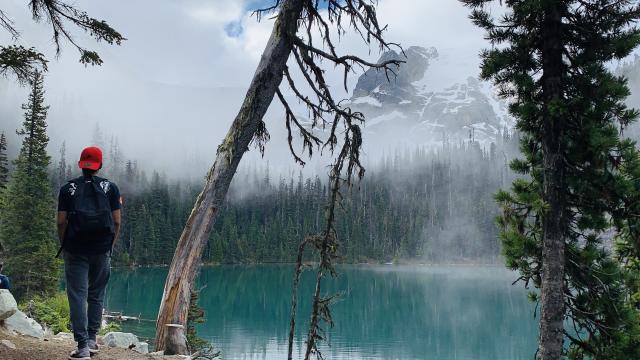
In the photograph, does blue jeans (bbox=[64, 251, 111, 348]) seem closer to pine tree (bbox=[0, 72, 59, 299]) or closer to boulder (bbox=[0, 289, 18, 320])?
boulder (bbox=[0, 289, 18, 320])

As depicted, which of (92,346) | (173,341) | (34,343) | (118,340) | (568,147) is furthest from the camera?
(568,147)

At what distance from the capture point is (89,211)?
512cm

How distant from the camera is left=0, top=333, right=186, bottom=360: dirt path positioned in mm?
5406

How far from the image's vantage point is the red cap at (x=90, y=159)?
534 centimetres

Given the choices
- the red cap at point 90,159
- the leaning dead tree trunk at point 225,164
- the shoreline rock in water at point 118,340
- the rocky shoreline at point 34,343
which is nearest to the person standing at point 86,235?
the red cap at point 90,159

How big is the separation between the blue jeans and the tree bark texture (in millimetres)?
6987

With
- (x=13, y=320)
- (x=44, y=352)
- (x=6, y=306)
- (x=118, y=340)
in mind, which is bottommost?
(x=118, y=340)

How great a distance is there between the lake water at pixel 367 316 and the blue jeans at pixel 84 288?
699 inches

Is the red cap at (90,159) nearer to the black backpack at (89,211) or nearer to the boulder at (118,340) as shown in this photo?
the black backpack at (89,211)

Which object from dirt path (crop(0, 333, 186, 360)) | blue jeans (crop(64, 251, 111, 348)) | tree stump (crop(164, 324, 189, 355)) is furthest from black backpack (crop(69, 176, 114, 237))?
tree stump (crop(164, 324, 189, 355))

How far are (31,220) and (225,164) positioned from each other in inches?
1263

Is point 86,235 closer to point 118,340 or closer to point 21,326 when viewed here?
point 118,340

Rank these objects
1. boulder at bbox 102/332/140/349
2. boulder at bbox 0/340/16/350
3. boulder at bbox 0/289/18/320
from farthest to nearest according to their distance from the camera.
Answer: boulder at bbox 102/332/140/349 → boulder at bbox 0/289/18/320 → boulder at bbox 0/340/16/350

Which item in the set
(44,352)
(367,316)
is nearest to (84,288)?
(44,352)
